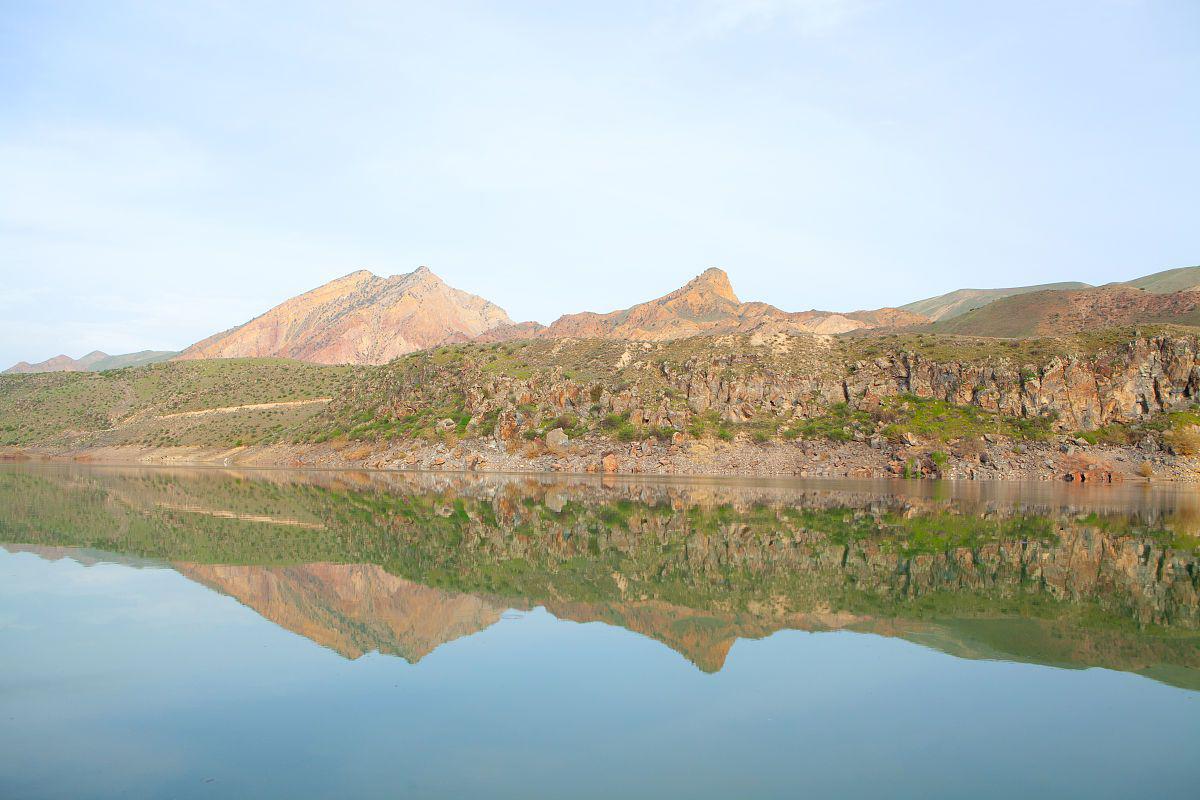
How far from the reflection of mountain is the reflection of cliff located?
68 mm

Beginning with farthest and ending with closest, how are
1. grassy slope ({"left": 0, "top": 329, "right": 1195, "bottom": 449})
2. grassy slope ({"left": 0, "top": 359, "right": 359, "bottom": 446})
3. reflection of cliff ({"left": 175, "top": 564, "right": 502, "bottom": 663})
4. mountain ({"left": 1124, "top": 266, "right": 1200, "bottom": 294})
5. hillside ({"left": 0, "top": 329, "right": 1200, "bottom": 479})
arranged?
mountain ({"left": 1124, "top": 266, "right": 1200, "bottom": 294}) → grassy slope ({"left": 0, "top": 359, "right": 359, "bottom": 446}) → grassy slope ({"left": 0, "top": 329, "right": 1195, "bottom": 449}) → hillside ({"left": 0, "top": 329, "right": 1200, "bottom": 479}) → reflection of cliff ({"left": 175, "top": 564, "right": 502, "bottom": 663})

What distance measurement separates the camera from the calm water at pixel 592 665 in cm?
809

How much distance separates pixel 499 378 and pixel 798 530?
207ft

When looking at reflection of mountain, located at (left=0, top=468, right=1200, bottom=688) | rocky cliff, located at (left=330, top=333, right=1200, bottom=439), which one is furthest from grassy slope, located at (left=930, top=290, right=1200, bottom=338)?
reflection of mountain, located at (left=0, top=468, right=1200, bottom=688)

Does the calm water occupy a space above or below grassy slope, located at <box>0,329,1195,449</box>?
below

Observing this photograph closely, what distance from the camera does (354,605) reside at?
1566cm

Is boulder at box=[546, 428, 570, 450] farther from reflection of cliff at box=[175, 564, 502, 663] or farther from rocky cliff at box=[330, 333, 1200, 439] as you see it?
reflection of cliff at box=[175, 564, 502, 663]

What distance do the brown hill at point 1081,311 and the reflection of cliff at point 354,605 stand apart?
127 m

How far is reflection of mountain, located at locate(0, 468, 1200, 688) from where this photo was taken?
14.1m

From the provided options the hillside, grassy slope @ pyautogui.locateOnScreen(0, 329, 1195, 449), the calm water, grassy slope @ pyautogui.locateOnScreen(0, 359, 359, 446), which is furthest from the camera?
grassy slope @ pyautogui.locateOnScreen(0, 359, 359, 446)

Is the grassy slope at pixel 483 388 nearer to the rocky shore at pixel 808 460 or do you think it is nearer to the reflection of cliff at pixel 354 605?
the rocky shore at pixel 808 460

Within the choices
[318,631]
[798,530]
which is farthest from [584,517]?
[318,631]

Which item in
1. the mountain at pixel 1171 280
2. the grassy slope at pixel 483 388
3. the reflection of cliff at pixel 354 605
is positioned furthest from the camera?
the mountain at pixel 1171 280

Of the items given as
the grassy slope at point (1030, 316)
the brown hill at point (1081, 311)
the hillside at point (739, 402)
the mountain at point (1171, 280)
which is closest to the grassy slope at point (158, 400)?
the hillside at point (739, 402)
